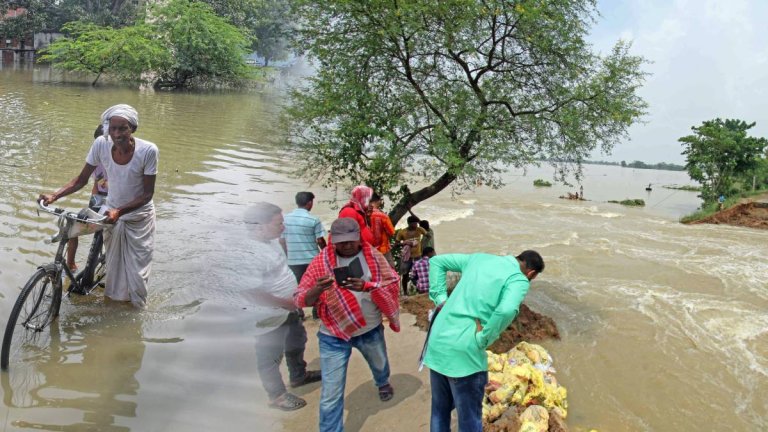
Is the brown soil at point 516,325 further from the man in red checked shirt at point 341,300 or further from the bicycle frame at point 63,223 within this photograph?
the bicycle frame at point 63,223

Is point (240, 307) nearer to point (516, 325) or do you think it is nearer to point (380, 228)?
point (380, 228)

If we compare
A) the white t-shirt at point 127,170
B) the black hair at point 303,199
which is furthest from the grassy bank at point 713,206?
the white t-shirt at point 127,170

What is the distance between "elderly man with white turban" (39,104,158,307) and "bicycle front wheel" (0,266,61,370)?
0.57 meters

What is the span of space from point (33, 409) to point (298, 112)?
5.81 meters

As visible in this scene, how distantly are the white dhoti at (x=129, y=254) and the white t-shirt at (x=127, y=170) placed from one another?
172 millimetres

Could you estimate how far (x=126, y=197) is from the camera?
4746 millimetres

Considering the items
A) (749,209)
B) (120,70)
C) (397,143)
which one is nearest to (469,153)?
(397,143)

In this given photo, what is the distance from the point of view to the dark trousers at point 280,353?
13.8 ft

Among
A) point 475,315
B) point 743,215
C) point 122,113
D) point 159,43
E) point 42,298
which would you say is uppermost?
point 159,43

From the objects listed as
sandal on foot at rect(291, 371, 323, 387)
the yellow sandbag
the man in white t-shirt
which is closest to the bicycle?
the man in white t-shirt

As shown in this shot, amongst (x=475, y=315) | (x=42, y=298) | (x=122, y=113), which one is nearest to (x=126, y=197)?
(x=122, y=113)

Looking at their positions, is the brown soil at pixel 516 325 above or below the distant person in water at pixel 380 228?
below

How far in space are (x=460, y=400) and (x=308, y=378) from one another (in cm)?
179

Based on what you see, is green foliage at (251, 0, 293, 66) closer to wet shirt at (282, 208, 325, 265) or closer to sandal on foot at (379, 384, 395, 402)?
wet shirt at (282, 208, 325, 265)
